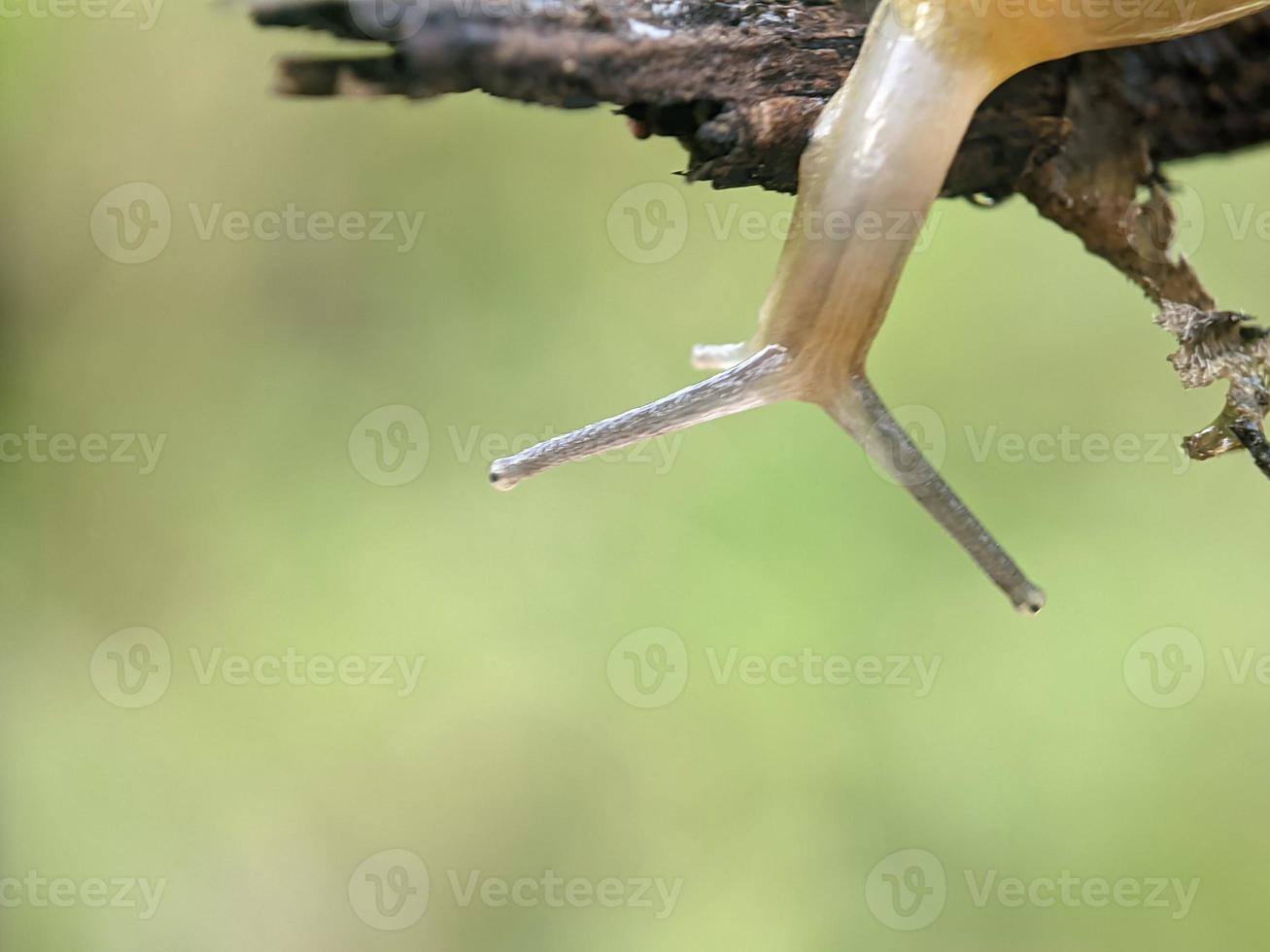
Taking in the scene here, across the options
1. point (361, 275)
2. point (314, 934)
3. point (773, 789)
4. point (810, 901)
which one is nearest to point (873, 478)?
point (773, 789)

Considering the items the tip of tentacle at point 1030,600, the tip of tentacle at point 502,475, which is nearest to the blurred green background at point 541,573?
the tip of tentacle at point 1030,600

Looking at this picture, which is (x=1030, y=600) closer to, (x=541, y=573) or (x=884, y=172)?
(x=884, y=172)

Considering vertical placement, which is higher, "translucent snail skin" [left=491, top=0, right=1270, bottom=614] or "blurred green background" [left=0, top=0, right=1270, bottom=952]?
"translucent snail skin" [left=491, top=0, right=1270, bottom=614]

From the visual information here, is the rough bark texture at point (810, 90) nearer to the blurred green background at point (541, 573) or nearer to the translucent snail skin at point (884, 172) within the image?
the translucent snail skin at point (884, 172)

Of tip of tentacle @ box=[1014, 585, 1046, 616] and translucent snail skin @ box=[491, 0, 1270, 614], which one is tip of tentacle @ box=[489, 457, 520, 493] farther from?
tip of tentacle @ box=[1014, 585, 1046, 616]

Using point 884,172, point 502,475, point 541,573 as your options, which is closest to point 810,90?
point 884,172

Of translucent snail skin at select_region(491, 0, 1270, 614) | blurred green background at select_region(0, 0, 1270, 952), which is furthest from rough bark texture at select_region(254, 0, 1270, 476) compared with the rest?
blurred green background at select_region(0, 0, 1270, 952)

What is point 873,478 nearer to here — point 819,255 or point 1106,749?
point 1106,749
